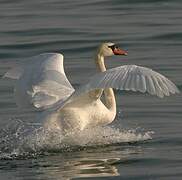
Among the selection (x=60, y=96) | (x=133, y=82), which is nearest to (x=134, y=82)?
(x=133, y=82)

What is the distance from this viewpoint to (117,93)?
48.2ft

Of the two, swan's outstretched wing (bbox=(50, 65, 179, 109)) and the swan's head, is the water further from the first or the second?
the swan's head

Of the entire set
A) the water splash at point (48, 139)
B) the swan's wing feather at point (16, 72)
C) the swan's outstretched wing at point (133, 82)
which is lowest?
the water splash at point (48, 139)

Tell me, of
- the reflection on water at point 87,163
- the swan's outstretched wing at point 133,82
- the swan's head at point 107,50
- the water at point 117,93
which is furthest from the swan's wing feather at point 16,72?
the swan's outstretched wing at point 133,82

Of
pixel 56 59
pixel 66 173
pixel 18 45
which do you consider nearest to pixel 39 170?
pixel 66 173

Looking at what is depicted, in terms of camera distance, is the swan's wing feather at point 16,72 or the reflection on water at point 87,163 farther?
the swan's wing feather at point 16,72

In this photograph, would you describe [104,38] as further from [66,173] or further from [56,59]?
[66,173]

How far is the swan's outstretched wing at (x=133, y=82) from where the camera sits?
10.1 meters

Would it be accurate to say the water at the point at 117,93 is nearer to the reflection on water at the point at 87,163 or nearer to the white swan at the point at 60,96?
the reflection on water at the point at 87,163

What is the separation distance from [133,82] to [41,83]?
6.03 feet

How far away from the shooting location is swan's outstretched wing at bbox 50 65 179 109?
1014 centimetres

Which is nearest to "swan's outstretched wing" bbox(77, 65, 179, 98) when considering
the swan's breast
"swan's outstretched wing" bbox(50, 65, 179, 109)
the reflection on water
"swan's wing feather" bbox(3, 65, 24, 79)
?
"swan's outstretched wing" bbox(50, 65, 179, 109)

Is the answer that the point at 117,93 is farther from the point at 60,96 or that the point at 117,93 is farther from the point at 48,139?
the point at 48,139

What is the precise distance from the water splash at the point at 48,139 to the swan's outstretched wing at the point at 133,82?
82cm
